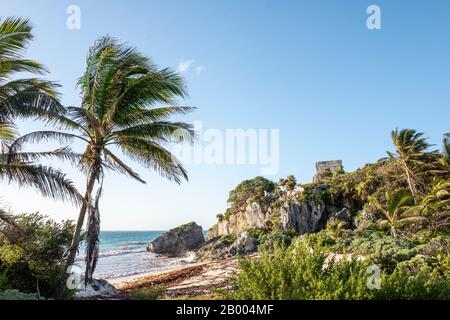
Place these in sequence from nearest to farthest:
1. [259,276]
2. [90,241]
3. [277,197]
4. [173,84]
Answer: [259,276] < [90,241] < [173,84] < [277,197]

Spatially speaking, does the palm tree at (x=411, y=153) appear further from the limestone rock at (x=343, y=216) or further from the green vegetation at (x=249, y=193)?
the green vegetation at (x=249, y=193)

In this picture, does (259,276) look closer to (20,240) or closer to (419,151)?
(20,240)

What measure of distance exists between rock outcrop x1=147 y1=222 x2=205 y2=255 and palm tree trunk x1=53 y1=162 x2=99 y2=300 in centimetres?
4455

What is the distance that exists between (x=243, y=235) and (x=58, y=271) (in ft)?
83.6

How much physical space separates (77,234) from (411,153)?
1139 inches

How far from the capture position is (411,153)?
28.8m

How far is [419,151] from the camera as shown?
29141 mm

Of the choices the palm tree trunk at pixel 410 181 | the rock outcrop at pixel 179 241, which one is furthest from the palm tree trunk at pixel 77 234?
the rock outcrop at pixel 179 241

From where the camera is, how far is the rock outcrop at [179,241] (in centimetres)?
5372

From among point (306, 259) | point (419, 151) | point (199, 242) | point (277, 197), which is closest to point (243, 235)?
point (277, 197)

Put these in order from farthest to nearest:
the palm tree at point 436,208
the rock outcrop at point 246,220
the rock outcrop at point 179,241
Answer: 1. the rock outcrop at point 179,241
2. the rock outcrop at point 246,220
3. the palm tree at point 436,208

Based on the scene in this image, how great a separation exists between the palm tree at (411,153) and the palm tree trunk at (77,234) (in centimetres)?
2775

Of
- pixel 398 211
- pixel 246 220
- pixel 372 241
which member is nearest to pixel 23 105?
pixel 372 241
